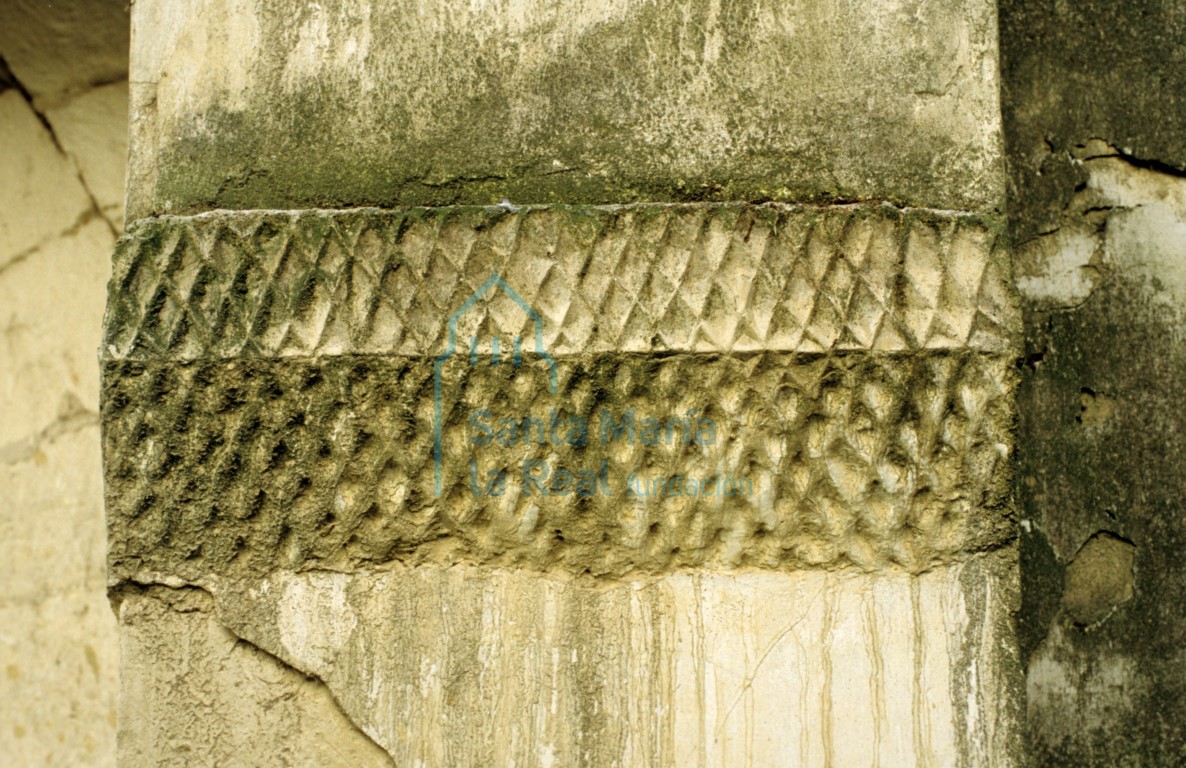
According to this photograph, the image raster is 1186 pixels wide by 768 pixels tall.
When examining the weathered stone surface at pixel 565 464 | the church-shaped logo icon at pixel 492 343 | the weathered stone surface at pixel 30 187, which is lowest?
the weathered stone surface at pixel 565 464

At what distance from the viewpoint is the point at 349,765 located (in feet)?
5.68

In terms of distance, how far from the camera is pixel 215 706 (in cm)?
174

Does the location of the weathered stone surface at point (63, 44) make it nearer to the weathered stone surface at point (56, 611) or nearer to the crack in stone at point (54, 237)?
the crack in stone at point (54, 237)

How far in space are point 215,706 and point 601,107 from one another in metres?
1.13

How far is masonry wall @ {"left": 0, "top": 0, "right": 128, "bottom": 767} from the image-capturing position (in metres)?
2.73

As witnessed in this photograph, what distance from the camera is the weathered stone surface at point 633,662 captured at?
1.72m

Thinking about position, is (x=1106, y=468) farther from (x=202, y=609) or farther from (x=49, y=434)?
(x=49, y=434)

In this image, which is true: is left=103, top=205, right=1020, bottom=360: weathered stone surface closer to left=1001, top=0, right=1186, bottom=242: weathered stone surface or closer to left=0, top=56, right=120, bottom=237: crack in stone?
left=1001, top=0, right=1186, bottom=242: weathered stone surface

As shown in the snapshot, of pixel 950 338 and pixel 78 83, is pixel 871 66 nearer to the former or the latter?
pixel 950 338

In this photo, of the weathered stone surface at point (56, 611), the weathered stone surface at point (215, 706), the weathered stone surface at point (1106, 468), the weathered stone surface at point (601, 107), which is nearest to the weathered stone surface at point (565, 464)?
the weathered stone surface at point (215, 706)

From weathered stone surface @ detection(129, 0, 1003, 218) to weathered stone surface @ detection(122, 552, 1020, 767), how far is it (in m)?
0.62

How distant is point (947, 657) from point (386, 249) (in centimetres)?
109

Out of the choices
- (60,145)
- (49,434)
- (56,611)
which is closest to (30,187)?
(60,145)

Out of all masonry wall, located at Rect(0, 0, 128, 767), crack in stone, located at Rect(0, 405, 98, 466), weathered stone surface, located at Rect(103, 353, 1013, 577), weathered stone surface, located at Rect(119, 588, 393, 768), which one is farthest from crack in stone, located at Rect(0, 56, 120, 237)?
weathered stone surface, located at Rect(119, 588, 393, 768)
